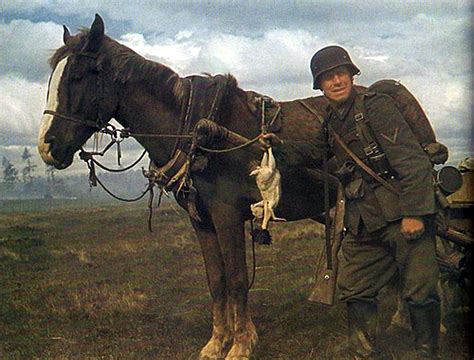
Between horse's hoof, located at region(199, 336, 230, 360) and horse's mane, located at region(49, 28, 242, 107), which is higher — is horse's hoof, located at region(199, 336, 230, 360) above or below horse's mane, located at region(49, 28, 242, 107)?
below

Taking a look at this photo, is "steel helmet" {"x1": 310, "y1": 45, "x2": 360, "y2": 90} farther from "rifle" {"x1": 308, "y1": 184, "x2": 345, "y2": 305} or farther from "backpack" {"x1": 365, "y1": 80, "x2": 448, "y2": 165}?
"rifle" {"x1": 308, "y1": 184, "x2": 345, "y2": 305}

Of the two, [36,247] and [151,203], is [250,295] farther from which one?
[36,247]

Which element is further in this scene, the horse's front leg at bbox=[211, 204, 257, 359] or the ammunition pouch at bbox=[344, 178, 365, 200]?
the horse's front leg at bbox=[211, 204, 257, 359]

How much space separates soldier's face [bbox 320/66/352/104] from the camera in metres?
2.97

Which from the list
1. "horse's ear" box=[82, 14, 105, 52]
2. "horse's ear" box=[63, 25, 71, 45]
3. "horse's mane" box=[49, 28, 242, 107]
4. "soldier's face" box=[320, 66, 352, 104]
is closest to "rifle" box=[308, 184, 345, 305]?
"soldier's face" box=[320, 66, 352, 104]

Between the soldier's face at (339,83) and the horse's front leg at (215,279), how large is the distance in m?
1.18

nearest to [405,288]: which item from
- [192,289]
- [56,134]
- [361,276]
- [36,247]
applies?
[361,276]

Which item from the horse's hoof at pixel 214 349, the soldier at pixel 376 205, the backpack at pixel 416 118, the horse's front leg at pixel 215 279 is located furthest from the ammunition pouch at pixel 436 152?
the horse's hoof at pixel 214 349

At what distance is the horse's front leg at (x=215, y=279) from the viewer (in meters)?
3.52

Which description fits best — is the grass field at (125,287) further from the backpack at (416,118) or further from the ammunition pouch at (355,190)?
the backpack at (416,118)

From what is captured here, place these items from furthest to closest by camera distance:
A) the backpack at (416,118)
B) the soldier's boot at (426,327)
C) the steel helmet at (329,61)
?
1. the backpack at (416,118)
2. the steel helmet at (329,61)
3. the soldier's boot at (426,327)

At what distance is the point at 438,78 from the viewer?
3.41 meters

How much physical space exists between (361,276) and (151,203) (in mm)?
1395

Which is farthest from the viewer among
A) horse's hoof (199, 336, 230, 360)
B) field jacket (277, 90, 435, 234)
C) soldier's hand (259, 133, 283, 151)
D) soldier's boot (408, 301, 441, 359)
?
horse's hoof (199, 336, 230, 360)
